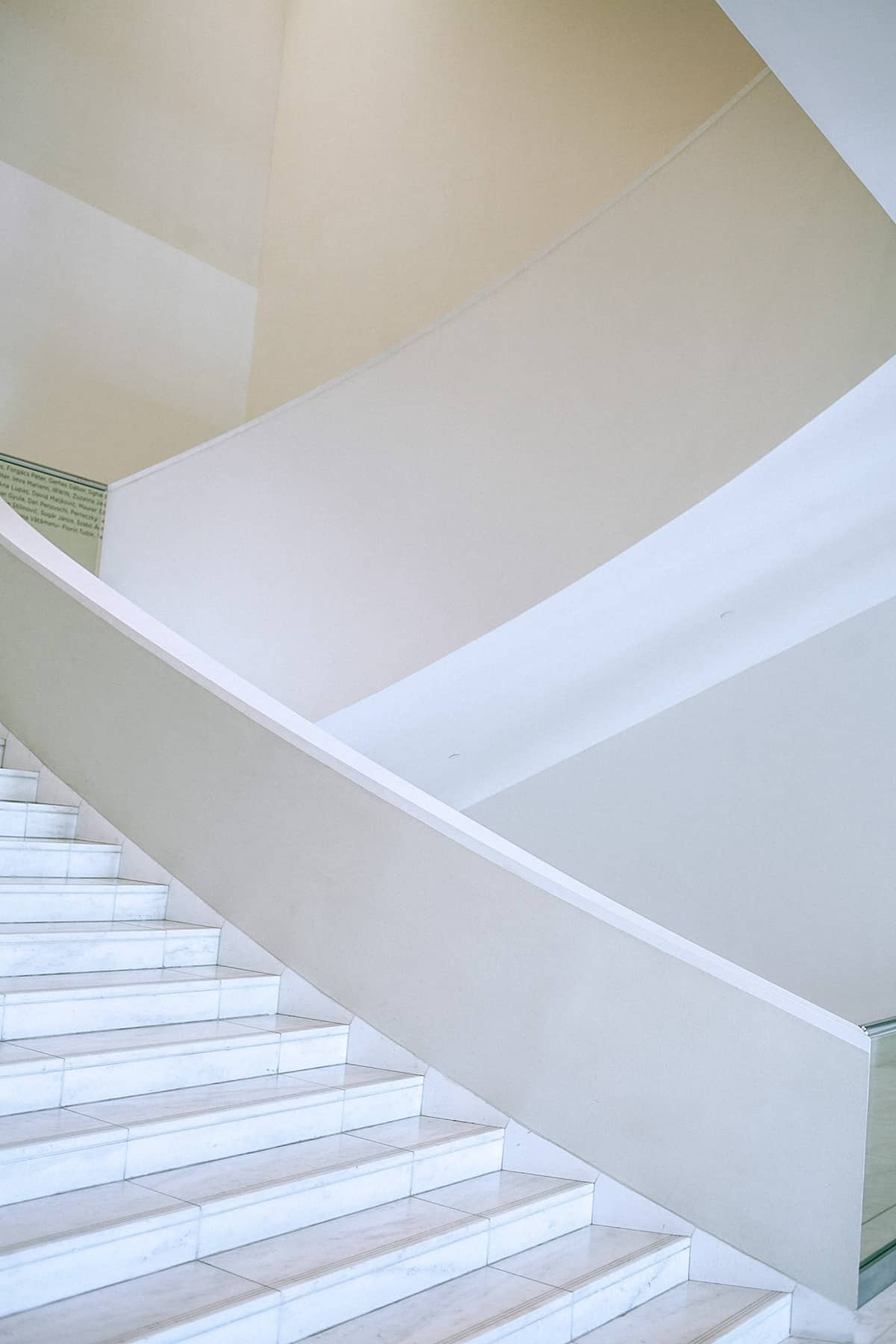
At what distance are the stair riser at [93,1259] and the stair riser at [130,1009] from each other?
0.92m

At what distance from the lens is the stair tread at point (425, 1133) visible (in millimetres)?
3531

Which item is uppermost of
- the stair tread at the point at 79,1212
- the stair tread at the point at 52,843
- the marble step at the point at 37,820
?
the marble step at the point at 37,820

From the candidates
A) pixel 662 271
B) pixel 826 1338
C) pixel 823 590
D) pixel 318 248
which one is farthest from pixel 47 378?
pixel 826 1338

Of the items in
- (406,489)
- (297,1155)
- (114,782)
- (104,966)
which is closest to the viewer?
(297,1155)

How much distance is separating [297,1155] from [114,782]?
6.46ft

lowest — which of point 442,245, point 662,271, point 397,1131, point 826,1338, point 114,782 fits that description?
point 826,1338

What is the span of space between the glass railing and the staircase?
1.00ft

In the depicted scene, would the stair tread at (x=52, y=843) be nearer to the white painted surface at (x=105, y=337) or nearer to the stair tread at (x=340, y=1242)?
the stair tread at (x=340, y=1242)

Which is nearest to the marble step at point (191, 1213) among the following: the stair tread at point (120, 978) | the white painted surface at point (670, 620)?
the stair tread at point (120, 978)

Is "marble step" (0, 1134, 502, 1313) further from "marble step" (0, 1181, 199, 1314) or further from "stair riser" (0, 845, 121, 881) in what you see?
"stair riser" (0, 845, 121, 881)

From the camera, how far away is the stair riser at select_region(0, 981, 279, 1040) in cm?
342

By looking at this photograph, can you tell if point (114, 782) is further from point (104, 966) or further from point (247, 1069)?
point (247, 1069)

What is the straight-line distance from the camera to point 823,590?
7.64m

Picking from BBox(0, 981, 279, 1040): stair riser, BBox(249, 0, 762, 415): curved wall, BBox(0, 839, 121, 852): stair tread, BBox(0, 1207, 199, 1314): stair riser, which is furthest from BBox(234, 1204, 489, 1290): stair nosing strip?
BBox(249, 0, 762, 415): curved wall
